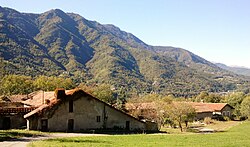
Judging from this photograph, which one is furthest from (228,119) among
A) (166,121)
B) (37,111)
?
(37,111)

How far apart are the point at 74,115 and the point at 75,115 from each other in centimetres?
19

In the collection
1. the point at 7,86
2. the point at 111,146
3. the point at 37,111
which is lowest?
the point at 111,146

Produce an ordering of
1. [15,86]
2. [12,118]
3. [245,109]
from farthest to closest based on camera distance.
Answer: [15,86], [245,109], [12,118]

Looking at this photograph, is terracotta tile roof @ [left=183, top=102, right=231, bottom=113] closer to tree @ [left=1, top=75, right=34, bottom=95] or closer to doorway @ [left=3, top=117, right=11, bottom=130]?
tree @ [left=1, top=75, right=34, bottom=95]

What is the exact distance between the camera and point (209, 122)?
10294 cm

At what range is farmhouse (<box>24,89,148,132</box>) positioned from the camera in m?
51.8

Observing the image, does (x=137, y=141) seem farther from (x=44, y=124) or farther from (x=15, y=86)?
(x=15, y=86)

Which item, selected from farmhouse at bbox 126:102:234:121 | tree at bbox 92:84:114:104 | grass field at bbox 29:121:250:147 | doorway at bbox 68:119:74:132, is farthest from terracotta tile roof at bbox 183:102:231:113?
grass field at bbox 29:121:250:147

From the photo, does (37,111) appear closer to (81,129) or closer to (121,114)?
→ (81,129)

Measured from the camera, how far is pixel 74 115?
5488cm

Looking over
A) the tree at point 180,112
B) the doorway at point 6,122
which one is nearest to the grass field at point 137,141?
the doorway at point 6,122

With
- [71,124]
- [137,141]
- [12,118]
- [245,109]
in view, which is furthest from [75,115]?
[245,109]

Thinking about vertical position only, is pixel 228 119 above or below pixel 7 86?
below

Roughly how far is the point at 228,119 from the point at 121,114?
6680 centimetres
